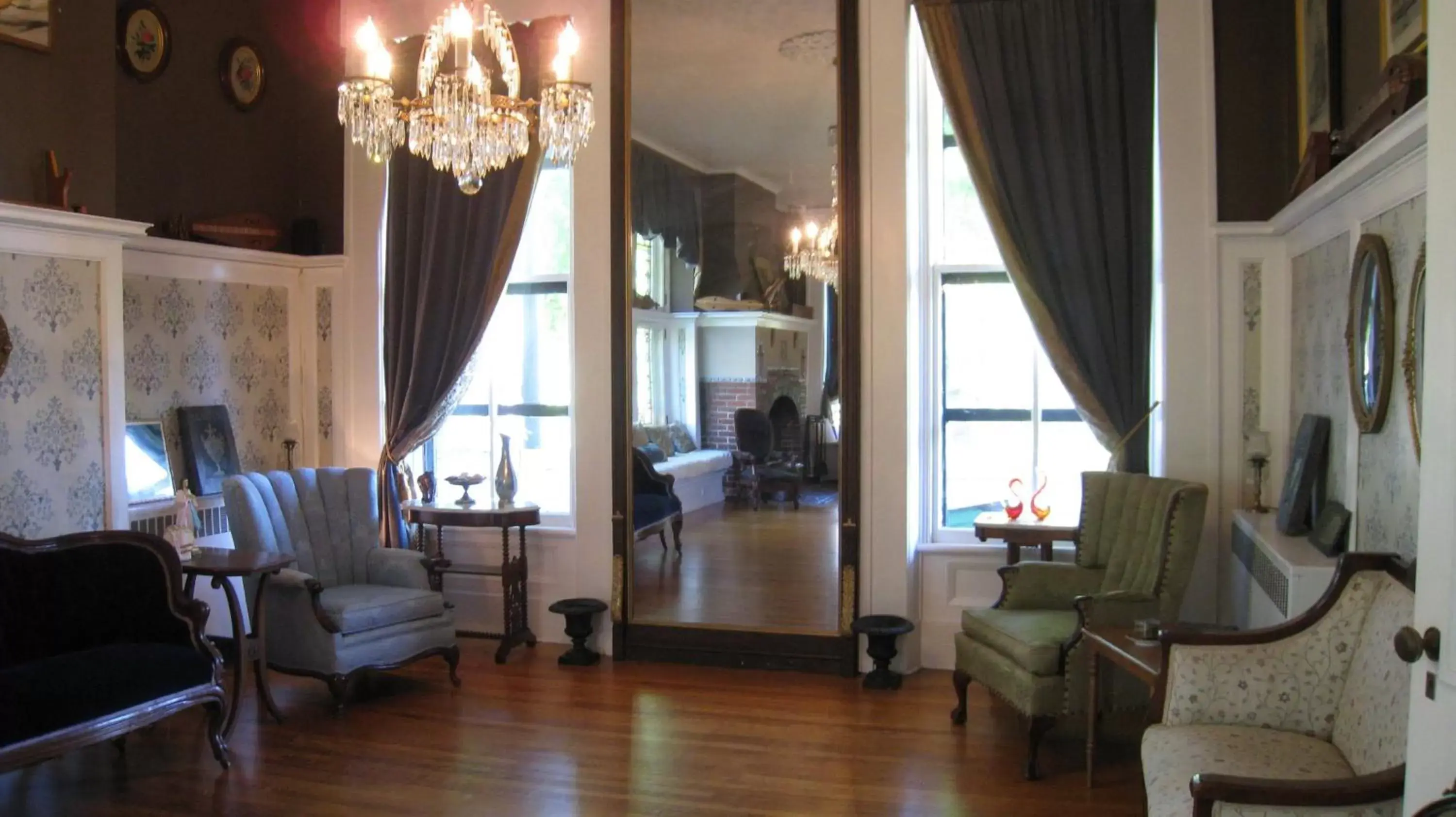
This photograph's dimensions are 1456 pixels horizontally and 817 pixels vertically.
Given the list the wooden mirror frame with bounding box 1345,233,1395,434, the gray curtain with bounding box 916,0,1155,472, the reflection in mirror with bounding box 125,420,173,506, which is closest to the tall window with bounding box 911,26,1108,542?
the gray curtain with bounding box 916,0,1155,472

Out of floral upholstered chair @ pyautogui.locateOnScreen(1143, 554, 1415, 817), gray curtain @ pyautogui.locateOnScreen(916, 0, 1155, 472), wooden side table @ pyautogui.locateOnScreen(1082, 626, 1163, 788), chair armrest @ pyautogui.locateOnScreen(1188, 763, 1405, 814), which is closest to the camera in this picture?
chair armrest @ pyautogui.locateOnScreen(1188, 763, 1405, 814)

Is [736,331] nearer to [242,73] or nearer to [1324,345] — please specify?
[1324,345]

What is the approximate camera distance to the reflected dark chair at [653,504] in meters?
5.78

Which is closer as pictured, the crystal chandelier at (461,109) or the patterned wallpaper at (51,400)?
the crystal chandelier at (461,109)

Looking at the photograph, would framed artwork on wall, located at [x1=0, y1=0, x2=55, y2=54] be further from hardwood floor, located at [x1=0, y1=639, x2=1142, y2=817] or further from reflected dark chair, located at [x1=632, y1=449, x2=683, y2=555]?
reflected dark chair, located at [x1=632, y1=449, x2=683, y2=555]

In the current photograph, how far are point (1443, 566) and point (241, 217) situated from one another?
18.9 feet

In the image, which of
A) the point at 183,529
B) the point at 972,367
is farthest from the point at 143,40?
the point at 972,367

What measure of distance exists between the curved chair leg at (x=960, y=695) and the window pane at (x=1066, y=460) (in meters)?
1.16

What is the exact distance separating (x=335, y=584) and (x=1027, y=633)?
3263 millimetres

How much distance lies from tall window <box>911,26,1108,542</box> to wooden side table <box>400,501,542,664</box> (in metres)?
2.16

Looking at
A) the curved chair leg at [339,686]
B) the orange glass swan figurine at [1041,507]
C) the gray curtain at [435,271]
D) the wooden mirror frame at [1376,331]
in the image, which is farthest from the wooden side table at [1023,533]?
the curved chair leg at [339,686]

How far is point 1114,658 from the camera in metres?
3.72

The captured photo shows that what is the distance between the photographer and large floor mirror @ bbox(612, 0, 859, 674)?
5.48 m

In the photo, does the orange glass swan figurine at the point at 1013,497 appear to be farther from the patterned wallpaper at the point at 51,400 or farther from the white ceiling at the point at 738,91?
the patterned wallpaper at the point at 51,400
